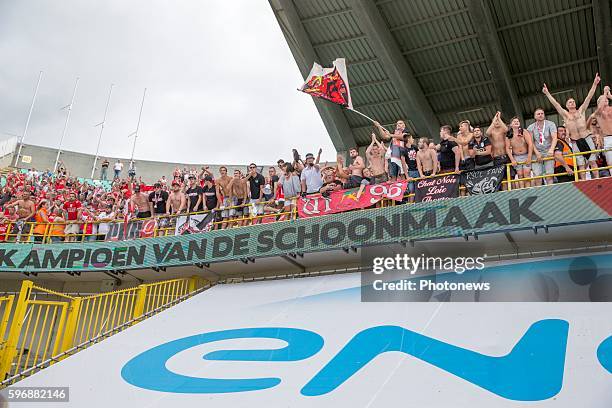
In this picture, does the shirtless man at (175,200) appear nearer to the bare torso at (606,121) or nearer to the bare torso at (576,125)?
the bare torso at (576,125)

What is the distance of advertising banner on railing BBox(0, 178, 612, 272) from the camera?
10.1m

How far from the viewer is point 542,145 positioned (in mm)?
11352

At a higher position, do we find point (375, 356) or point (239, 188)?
point (239, 188)

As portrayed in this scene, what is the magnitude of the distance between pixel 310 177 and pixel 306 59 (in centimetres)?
817

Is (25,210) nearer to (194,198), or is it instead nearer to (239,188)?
(194,198)

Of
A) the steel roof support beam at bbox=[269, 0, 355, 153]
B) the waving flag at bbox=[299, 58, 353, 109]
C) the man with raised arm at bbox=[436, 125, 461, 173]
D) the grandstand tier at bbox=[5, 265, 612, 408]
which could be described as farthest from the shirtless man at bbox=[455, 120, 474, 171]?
the steel roof support beam at bbox=[269, 0, 355, 153]

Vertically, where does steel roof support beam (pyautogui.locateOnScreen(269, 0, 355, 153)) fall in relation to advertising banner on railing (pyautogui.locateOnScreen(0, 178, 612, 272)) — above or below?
above

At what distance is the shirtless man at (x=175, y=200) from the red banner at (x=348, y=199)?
3.97 m

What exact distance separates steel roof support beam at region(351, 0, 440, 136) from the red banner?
25.6 ft

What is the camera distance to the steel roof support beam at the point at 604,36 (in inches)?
646

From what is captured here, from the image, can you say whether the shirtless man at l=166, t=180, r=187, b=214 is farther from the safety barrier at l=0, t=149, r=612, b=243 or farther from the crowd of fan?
the safety barrier at l=0, t=149, r=612, b=243

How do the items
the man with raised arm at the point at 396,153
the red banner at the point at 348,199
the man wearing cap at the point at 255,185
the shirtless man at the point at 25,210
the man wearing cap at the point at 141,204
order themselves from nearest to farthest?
the red banner at the point at 348,199 → the man with raised arm at the point at 396,153 → the man wearing cap at the point at 255,185 → the man wearing cap at the point at 141,204 → the shirtless man at the point at 25,210

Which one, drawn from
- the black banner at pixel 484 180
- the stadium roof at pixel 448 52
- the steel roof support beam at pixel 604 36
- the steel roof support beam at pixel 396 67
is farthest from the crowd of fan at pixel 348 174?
the steel roof support beam at pixel 396 67

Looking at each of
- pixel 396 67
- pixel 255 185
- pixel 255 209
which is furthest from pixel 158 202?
pixel 396 67
